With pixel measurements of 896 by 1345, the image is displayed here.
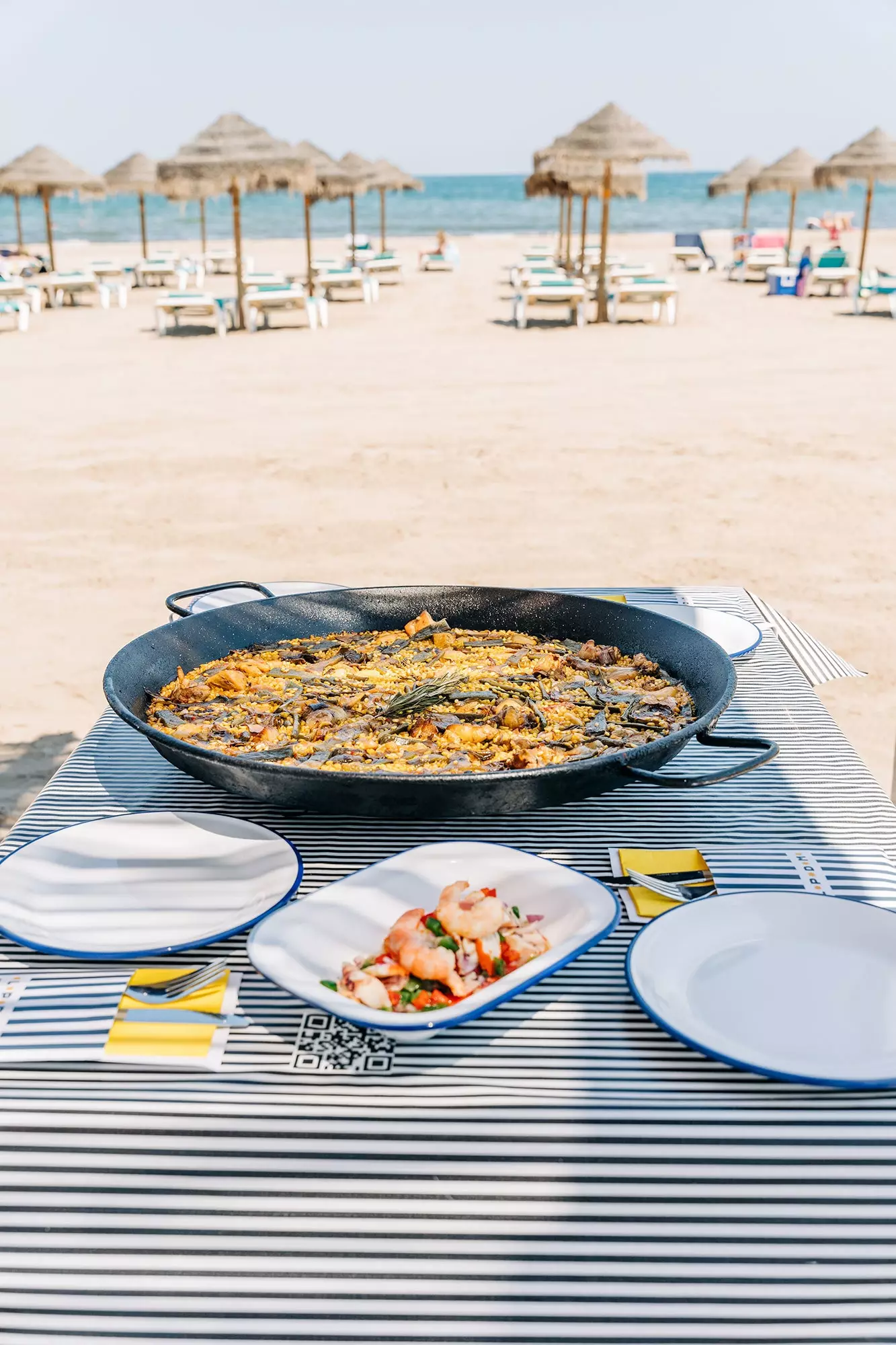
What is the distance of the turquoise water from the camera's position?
53812mm

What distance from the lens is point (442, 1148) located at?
3.54 ft

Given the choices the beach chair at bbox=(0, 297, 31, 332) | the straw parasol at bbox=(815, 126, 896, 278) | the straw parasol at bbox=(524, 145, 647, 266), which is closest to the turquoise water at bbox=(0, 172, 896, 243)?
the straw parasol at bbox=(524, 145, 647, 266)

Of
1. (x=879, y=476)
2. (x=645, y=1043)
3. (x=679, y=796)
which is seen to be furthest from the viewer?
(x=879, y=476)

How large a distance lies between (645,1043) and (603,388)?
37.6 feet

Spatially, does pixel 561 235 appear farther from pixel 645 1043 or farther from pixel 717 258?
pixel 645 1043

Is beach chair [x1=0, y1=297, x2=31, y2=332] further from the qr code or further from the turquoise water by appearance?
the turquoise water

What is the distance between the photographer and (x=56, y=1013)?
4.11 feet

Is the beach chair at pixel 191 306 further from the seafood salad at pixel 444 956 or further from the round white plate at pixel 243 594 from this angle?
the seafood salad at pixel 444 956

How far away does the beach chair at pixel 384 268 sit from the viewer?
24.4 metres

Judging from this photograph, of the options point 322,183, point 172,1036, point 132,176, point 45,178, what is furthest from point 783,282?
point 172,1036

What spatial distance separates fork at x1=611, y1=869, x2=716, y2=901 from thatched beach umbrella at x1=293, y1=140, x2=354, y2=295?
20.1 meters

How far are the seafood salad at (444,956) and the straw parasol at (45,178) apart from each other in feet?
81.7

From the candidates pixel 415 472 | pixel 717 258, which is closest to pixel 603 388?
pixel 415 472

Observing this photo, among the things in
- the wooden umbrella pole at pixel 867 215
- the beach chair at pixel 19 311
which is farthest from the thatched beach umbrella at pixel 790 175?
the beach chair at pixel 19 311
